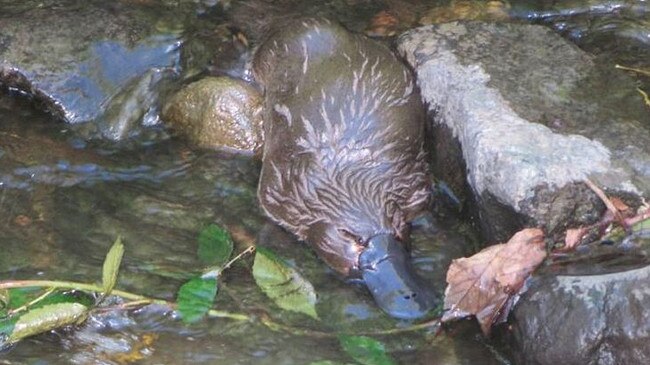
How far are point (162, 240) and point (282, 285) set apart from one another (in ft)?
2.29

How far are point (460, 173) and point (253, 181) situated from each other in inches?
42.6

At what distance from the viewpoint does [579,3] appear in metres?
6.51

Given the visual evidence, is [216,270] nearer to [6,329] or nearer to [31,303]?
[31,303]

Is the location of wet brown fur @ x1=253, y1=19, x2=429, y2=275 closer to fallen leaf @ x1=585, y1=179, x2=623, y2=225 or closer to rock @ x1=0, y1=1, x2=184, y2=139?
rock @ x1=0, y1=1, x2=184, y2=139

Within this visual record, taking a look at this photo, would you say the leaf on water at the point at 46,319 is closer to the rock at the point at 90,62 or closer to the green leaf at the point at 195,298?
the green leaf at the point at 195,298

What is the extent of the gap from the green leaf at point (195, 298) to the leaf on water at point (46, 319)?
409mm

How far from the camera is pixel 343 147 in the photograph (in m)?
5.26

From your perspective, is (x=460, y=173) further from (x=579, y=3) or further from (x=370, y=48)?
(x=579, y=3)

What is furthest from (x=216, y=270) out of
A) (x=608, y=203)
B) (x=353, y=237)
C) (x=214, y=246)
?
(x=608, y=203)

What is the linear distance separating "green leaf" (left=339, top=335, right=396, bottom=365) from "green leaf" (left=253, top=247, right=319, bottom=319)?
0.97 ft

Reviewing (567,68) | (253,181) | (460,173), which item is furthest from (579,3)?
(253,181)

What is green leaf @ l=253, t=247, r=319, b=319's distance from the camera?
451 centimetres

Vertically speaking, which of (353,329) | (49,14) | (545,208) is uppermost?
(49,14)

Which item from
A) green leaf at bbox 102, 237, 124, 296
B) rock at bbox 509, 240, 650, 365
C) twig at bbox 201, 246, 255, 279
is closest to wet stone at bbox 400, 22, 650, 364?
rock at bbox 509, 240, 650, 365
